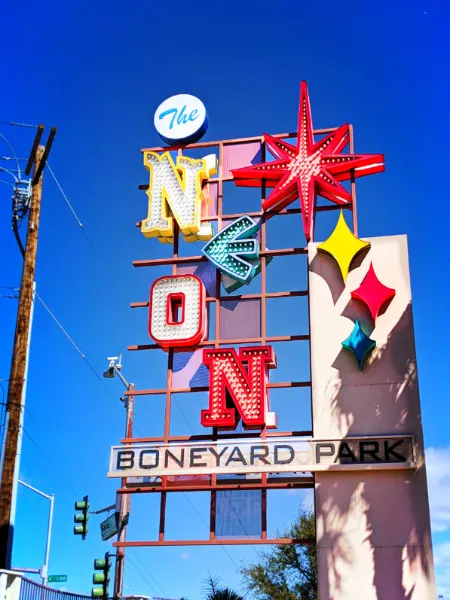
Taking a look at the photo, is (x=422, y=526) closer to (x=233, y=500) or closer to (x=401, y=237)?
(x=233, y=500)

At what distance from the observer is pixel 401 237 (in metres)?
23.7

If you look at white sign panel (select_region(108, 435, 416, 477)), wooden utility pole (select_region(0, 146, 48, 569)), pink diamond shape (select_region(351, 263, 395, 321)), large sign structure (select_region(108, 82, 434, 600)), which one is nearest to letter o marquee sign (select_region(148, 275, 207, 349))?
large sign structure (select_region(108, 82, 434, 600))

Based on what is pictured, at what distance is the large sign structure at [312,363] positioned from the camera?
809 inches

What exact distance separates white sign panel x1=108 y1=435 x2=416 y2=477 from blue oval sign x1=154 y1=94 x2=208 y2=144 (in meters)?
10.8

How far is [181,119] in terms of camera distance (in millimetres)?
27969

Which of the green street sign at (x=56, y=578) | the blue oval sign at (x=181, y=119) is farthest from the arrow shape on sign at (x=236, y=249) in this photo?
the green street sign at (x=56, y=578)

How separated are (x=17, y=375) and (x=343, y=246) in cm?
1034

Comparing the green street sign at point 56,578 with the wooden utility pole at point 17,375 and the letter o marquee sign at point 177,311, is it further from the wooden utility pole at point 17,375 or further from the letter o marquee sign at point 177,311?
the wooden utility pole at point 17,375

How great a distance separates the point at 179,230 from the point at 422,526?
11956 mm

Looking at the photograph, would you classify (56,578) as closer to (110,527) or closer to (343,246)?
(110,527)

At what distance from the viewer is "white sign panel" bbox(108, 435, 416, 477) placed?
20922 millimetres

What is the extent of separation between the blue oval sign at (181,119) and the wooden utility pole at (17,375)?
26.0 feet

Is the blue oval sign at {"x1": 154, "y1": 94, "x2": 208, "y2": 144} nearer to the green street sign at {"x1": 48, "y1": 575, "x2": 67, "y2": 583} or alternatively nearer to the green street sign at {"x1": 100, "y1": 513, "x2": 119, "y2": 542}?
the green street sign at {"x1": 100, "y1": 513, "x2": 119, "y2": 542}

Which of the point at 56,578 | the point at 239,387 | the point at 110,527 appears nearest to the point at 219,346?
the point at 239,387
